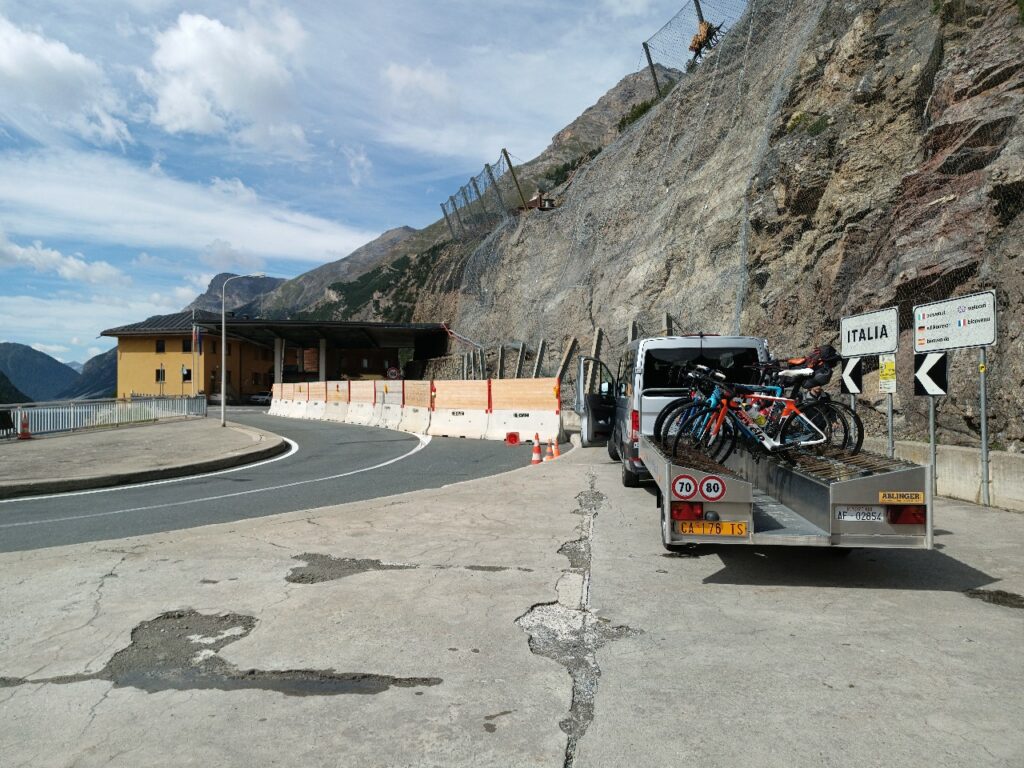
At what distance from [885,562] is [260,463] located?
41.6 feet

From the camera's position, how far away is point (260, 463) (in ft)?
52.3

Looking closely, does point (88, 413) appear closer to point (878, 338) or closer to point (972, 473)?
point (878, 338)

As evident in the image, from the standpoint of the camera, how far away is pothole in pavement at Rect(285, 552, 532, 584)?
5883mm

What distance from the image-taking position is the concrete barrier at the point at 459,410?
866 inches

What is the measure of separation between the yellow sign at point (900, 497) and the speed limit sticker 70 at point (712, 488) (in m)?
1.12

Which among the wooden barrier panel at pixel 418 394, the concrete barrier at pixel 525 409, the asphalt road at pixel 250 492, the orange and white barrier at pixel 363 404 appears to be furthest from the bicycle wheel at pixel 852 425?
the orange and white barrier at pixel 363 404

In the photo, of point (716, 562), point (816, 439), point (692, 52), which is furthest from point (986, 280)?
point (692, 52)

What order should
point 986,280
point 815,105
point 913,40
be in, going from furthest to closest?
point 815,105
point 913,40
point 986,280

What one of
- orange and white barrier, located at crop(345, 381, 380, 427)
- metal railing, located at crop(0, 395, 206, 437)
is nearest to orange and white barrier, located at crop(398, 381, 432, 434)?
orange and white barrier, located at crop(345, 381, 380, 427)

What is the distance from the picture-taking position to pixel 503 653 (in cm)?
431

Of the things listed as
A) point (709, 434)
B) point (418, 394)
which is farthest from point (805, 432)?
point (418, 394)

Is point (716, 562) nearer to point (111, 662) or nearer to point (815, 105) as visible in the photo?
point (111, 662)

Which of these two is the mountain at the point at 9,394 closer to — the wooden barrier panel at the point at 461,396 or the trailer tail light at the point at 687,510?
the wooden barrier panel at the point at 461,396

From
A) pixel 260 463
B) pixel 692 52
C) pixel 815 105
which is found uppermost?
pixel 692 52
